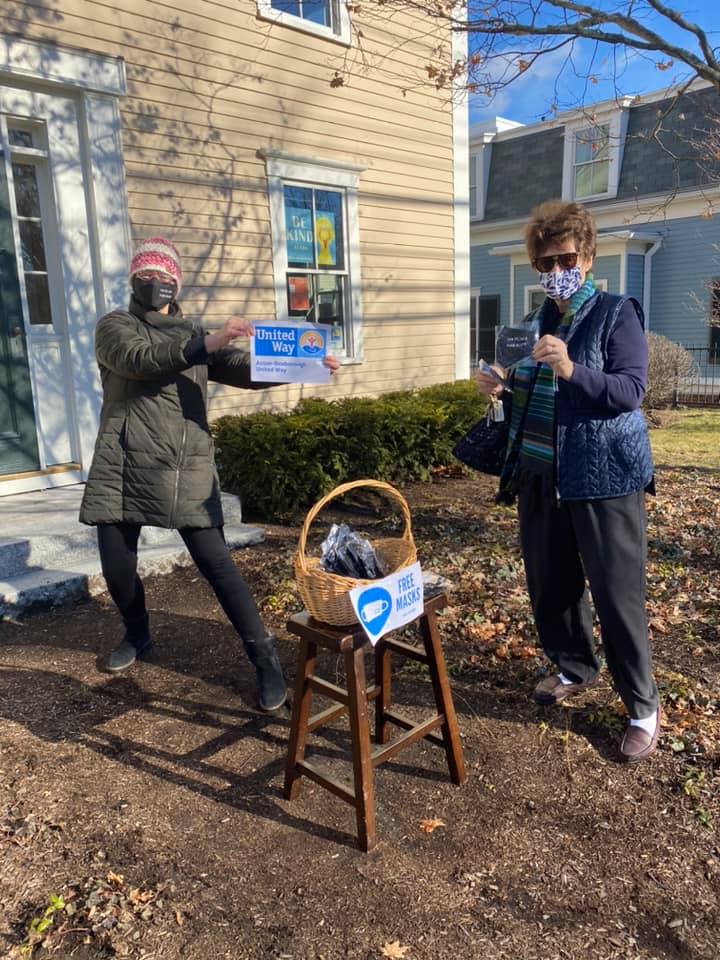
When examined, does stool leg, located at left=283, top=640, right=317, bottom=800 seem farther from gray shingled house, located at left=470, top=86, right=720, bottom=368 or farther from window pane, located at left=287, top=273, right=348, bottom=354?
gray shingled house, located at left=470, top=86, right=720, bottom=368

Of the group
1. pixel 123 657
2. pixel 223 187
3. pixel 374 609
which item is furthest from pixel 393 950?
pixel 223 187

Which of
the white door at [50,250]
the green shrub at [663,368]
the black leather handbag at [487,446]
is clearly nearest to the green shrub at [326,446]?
the white door at [50,250]

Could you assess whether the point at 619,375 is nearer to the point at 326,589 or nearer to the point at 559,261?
the point at 559,261

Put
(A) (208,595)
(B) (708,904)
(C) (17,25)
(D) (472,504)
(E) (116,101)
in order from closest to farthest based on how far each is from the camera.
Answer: (B) (708,904) < (A) (208,595) < (C) (17,25) < (E) (116,101) < (D) (472,504)

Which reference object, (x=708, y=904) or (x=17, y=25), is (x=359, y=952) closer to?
(x=708, y=904)

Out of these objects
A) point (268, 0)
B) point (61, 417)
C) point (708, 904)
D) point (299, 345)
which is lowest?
point (708, 904)

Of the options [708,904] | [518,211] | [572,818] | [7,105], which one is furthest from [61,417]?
[518,211]

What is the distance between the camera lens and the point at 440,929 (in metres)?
2.08

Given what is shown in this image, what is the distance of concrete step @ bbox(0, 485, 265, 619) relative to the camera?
4.41 meters

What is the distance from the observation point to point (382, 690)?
2957 mm

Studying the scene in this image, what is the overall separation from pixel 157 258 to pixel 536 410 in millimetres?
1687

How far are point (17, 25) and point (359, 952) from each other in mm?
6160

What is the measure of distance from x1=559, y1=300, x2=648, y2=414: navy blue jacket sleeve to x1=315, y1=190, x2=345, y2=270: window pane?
225 inches

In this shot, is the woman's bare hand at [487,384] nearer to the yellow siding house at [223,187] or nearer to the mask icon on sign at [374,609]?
the mask icon on sign at [374,609]
